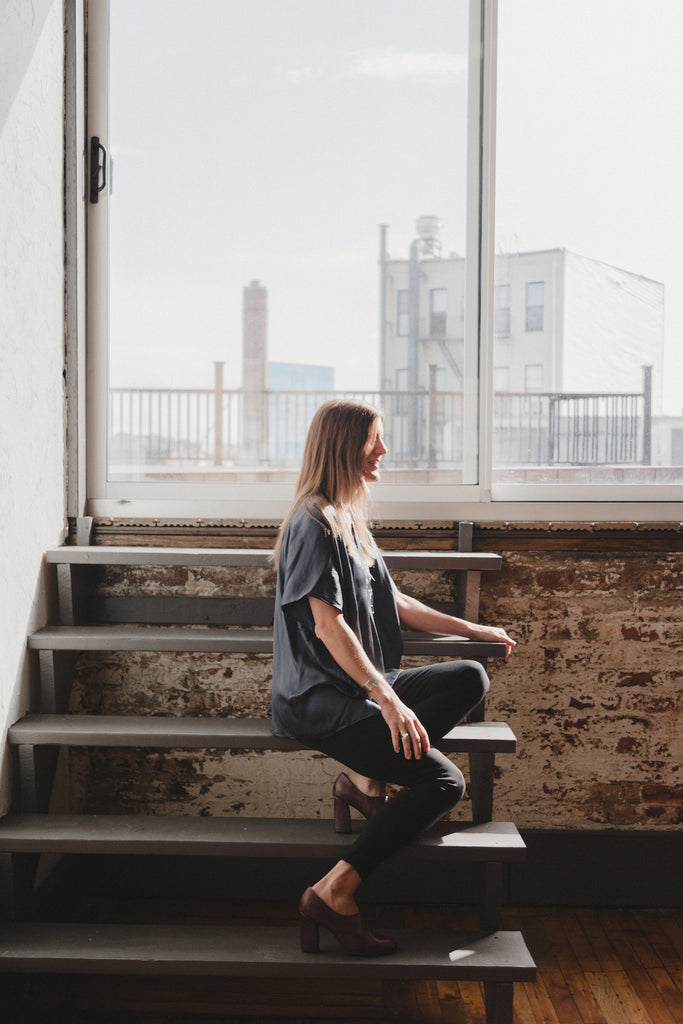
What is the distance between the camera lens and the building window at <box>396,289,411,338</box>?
2.79 meters

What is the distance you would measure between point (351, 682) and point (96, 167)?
184 centimetres

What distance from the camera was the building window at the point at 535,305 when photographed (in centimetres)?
278

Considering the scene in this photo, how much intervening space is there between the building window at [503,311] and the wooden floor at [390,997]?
1854 mm

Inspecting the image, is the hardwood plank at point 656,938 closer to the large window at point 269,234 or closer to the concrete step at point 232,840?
the concrete step at point 232,840

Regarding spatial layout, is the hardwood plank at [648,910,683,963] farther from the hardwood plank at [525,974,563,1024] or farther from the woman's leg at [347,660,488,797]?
the woman's leg at [347,660,488,797]

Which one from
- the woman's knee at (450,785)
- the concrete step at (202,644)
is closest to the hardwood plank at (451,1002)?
the woman's knee at (450,785)

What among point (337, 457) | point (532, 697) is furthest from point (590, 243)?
point (532, 697)

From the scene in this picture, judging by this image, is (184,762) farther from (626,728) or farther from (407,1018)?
(626,728)

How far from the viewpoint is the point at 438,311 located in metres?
2.80

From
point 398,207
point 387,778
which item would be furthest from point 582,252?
point 387,778

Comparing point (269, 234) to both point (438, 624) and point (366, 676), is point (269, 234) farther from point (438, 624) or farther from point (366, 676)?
point (366, 676)

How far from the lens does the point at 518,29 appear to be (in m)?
2.73

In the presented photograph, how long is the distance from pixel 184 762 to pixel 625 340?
1989mm

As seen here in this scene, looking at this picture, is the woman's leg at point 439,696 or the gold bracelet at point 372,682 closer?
the gold bracelet at point 372,682
